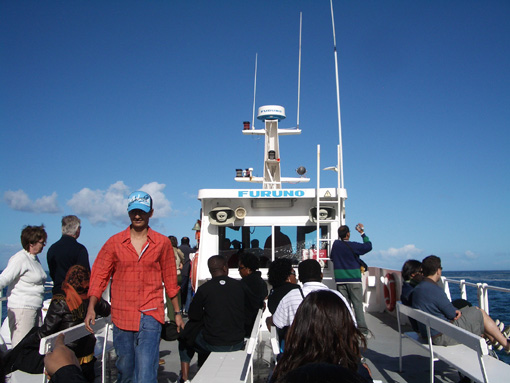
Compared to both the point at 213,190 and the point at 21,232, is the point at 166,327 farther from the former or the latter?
the point at 213,190

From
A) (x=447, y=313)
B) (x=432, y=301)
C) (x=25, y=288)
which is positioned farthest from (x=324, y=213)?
(x=25, y=288)

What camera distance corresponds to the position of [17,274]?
455cm

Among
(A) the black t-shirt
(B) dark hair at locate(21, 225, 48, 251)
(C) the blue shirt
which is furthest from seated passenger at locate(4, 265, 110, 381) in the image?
(C) the blue shirt

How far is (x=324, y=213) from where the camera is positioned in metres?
8.54

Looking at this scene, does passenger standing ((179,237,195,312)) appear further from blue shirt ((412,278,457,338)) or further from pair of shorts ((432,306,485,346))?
pair of shorts ((432,306,485,346))

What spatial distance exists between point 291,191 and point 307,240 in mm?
1032

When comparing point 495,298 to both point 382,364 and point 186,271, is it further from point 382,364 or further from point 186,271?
point 382,364

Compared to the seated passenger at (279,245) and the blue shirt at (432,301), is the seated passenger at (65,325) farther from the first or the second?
the seated passenger at (279,245)

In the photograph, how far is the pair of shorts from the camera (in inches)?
177

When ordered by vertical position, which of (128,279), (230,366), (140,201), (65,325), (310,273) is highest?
(140,201)

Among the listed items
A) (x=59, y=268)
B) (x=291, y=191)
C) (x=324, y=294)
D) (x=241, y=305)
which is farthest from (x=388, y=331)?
(x=324, y=294)

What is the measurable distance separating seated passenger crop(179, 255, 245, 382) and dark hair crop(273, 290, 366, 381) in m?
1.93

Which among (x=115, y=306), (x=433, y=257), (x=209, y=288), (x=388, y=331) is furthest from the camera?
(x=388, y=331)

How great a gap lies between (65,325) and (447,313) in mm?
3433
